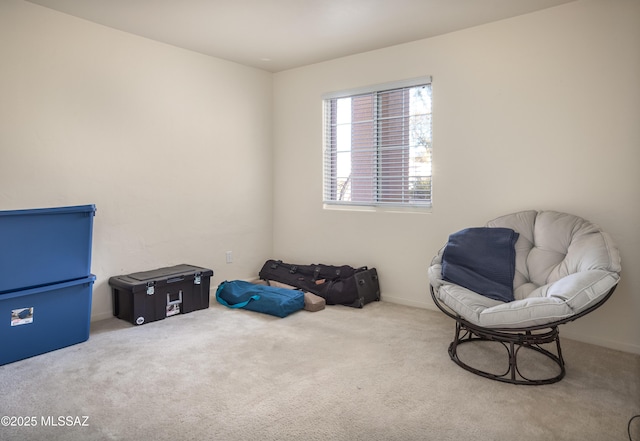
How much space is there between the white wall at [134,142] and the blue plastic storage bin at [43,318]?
22.0 inches

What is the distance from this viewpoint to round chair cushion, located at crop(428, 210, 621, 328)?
2.25m

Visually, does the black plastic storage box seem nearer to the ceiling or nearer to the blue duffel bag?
the blue duffel bag

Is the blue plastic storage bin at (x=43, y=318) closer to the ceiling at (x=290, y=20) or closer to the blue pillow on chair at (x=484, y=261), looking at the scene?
the ceiling at (x=290, y=20)

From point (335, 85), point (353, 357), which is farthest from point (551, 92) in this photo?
point (353, 357)

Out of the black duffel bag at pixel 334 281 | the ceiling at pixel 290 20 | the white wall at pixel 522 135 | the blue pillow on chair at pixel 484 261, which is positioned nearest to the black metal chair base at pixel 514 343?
the blue pillow on chair at pixel 484 261

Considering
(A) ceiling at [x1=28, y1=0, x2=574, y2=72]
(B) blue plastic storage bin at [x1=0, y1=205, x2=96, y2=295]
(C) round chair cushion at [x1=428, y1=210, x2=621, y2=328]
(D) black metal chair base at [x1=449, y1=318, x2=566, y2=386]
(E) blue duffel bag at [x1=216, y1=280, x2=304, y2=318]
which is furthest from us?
(E) blue duffel bag at [x1=216, y1=280, x2=304, y2=318]

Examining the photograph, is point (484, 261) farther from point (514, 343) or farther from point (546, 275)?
point (514, 343)

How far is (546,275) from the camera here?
2.80 metres

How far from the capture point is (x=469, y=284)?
285cm

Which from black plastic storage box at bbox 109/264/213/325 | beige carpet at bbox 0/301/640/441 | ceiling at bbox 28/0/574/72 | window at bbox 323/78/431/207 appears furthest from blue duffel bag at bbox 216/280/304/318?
ceiling at bbox 28/0/574/72

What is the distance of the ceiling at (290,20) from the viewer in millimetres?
3025

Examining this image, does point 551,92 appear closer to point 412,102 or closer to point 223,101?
point 412,102

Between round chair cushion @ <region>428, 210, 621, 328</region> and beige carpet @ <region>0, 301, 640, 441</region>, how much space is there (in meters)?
0.40

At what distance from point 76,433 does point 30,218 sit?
1.42 meters
